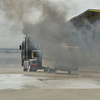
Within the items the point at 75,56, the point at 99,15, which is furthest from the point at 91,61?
the point at 99,15

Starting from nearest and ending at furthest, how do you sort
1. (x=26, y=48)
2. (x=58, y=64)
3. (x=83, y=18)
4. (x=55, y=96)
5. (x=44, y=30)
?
(x=55, y=96), (x=58, y=64), (x=44, y=30), (x=83, y=18), (x=26, y=48)

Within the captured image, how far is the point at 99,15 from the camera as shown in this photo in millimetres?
23156

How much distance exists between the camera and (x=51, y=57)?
2058cm

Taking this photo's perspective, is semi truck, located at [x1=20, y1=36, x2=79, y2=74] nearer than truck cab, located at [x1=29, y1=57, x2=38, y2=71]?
Yes

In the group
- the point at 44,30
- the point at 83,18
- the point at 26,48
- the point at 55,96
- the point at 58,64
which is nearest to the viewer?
the point at 55,96

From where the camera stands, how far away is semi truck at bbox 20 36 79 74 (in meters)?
20.2

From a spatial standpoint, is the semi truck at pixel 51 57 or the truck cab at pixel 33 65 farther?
the truck cab at pixel 33 65

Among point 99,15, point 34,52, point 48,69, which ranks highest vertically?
point 99,15

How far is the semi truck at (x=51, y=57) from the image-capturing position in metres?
20.2

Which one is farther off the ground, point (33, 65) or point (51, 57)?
point (51, 57)

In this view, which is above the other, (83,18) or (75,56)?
(83,18)

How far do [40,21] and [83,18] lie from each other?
483 cm

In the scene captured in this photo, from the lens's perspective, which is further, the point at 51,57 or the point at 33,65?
the point at 33,65

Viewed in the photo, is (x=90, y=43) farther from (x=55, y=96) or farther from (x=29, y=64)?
(x=55, y=96)
